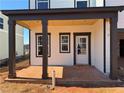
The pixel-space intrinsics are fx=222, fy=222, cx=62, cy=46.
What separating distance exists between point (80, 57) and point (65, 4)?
4.39 meters

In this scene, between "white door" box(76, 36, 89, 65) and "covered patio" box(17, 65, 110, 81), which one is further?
"white door" box(76, 36, 89, 65)

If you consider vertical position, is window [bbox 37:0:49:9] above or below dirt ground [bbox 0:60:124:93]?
above

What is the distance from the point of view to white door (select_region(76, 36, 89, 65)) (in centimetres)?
1791

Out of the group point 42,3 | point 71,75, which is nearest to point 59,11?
point 71,75

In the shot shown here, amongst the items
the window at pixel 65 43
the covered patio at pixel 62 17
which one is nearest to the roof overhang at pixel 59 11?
the covered patio at pixel 62 17

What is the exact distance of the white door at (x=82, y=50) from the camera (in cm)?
1791

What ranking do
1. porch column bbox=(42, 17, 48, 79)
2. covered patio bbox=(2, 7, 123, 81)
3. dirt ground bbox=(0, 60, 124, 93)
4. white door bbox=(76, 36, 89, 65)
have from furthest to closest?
1. white door bbox=(76, 36, 89, 65)
2. porch column bbox=(42, 17, 48, 79)
3. covered patio bbox=(2, 7, 123, 81)
4. dirt ground bbox=(0, 60, 124, 93)

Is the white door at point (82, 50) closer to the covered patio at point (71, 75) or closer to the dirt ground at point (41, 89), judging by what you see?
the covered patio at point (71, 75)

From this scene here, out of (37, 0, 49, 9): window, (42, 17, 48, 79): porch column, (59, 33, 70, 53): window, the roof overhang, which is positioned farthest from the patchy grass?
(37, 0, 49, 9): window

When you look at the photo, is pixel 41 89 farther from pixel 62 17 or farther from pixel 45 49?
pixel 62 17

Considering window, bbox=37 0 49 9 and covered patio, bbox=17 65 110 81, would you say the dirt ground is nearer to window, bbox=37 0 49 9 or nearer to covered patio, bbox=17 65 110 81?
covered patio, bbox=17 65 110 81

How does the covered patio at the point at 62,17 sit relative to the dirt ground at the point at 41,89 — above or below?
above

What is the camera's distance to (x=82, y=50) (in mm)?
17969

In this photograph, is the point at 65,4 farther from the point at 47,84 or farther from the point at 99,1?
the point at 47,84
